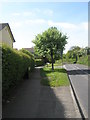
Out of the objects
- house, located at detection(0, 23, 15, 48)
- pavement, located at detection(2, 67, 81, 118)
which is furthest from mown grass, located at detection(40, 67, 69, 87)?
house, located at detection(0, 23, 15, 48)

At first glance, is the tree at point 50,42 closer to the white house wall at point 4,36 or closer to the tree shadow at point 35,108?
the white house wall at point 4,36

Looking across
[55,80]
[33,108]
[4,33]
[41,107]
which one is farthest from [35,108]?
[4,33]

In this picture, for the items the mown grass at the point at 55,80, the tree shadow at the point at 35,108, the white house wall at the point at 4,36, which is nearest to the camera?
the tree shadow at the point at 35,108

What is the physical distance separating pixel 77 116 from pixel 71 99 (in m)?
2.22

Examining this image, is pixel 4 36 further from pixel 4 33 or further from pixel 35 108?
pixel 35 108

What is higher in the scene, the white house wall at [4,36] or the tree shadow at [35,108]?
the white house wall at [4,36]

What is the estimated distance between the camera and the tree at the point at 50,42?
25.3 meters

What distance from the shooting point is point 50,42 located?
25.4 m

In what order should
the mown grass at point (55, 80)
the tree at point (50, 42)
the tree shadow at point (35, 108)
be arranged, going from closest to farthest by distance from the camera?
the tree shadow at point (35, 108) < the mown grass at point (55, 80) < the tree at point (50, 42)

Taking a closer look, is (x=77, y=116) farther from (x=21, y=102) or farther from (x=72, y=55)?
(x=72, y=55)

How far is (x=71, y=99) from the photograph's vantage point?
7922 mm

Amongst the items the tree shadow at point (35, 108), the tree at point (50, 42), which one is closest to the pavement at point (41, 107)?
the tree shadow at point (35, 108)

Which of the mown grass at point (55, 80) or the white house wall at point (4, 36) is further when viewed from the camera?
the white house wall at point (4, 36)

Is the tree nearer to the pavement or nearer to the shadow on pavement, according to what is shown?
the pavement
